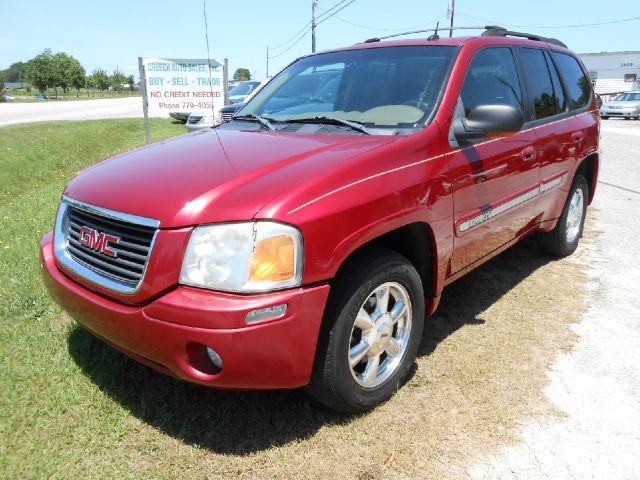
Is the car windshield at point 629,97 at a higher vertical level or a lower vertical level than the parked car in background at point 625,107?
higher

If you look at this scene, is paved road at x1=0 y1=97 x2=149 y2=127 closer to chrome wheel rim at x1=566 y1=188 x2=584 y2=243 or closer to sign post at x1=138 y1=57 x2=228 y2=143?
sign post at x1=138 y1=57 x2=228 y2=143

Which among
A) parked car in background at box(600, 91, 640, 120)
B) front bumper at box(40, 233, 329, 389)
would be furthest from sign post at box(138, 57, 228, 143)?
parked car in background at box(600, 91, 640, 120)

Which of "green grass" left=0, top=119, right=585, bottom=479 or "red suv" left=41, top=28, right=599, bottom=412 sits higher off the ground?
"red suv" left=41, top=28, right=599, bottom=412

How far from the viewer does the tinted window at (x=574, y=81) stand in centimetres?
438

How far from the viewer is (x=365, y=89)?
3.16 metres

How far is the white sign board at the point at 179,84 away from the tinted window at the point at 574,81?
6492 millimetres

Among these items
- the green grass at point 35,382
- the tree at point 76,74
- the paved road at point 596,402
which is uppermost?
the tree at point 76,74

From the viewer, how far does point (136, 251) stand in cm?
212

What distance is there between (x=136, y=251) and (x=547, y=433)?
2.08m

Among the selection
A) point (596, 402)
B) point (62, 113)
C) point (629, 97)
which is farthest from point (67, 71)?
point (596, 402)

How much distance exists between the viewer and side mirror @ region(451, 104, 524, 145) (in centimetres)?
273

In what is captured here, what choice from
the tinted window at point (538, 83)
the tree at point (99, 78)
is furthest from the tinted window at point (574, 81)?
the tree at point (99, 78)

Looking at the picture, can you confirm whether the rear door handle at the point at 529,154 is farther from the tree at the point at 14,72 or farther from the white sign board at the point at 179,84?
the tree at the point at 14,72

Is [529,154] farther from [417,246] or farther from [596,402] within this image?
[596,402]
